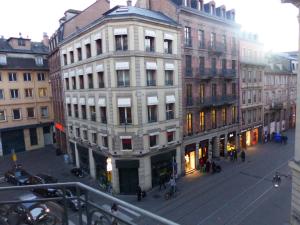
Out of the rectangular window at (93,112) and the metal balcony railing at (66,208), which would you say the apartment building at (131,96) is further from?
the metal balcony railing at (66,208)

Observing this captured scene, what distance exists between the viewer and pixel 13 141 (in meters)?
37.1

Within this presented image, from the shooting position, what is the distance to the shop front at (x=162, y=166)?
22672mm

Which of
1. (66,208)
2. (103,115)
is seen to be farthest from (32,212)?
(103,115)

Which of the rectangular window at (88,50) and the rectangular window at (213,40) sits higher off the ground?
the rectangular window at (213,40)

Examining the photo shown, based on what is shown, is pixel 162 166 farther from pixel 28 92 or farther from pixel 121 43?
pixel 28 92

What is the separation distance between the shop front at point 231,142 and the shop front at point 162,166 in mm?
11190

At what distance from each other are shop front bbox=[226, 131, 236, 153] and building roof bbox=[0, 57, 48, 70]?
3104cm

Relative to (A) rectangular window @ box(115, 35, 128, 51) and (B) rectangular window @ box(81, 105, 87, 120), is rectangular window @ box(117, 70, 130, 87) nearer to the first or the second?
(A) rectangular window @ box(115, 35, 128, 51)

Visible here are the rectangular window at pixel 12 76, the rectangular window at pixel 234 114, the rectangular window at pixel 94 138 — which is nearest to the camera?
the rectangular window at pixel 94 138

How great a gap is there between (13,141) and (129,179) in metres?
24.7

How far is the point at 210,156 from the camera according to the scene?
29.3 m

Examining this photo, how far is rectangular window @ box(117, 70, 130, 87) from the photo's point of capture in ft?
67.9

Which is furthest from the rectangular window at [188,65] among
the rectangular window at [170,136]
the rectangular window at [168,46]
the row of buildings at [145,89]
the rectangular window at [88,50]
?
the rectangular window at [88,50]

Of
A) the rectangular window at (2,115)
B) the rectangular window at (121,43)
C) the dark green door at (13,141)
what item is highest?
the rectangular window at (121,43)
